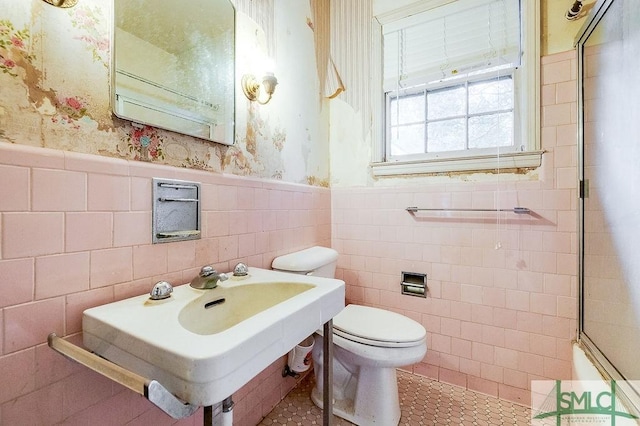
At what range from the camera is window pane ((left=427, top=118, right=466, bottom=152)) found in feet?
5.46

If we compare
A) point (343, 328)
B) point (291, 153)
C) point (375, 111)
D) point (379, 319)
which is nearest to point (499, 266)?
point (379, 319)

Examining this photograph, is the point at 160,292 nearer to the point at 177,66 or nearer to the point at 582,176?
the point at 177,66

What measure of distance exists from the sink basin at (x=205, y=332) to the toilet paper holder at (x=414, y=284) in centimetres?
94

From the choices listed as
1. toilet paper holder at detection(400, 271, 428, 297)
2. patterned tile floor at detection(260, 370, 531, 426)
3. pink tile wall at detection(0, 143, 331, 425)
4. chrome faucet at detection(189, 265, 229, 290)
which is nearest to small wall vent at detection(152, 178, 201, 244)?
pink tile wall at detection(0, 143, 331, 425)

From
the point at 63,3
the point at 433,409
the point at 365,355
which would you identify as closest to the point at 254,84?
the point at 63,3

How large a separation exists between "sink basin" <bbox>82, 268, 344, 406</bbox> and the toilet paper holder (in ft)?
3.07

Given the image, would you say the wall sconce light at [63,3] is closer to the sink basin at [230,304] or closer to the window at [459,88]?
the sink basin at [230,304]

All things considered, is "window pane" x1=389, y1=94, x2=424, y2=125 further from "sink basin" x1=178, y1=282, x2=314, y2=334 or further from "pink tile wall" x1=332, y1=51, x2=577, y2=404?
"sink basin" x1=178, y1=282, x2=314, y2=334

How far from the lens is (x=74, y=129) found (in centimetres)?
72

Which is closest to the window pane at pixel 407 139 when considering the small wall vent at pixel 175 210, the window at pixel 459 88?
the window at pixel 459 88

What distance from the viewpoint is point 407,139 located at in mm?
1835

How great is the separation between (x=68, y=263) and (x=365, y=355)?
110 centimetres

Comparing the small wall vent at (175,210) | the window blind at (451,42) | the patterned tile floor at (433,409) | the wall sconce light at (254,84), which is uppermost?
the window blind at (451,42)

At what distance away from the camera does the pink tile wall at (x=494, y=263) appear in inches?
54.1
